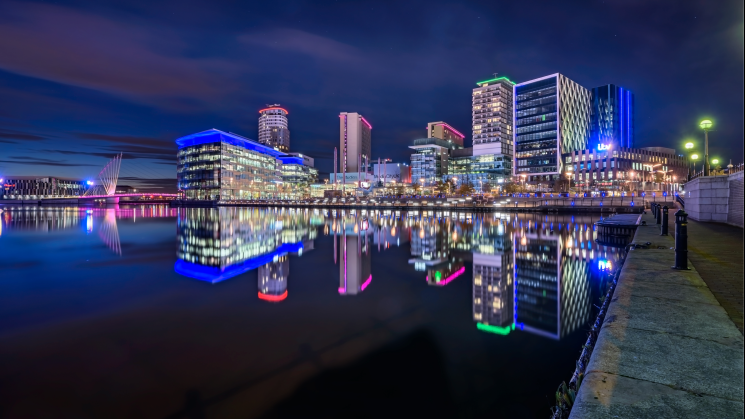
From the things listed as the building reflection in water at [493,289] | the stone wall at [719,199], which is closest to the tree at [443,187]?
the stone wall at [719,199]

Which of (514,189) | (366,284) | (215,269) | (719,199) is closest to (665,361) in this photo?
(366,284)

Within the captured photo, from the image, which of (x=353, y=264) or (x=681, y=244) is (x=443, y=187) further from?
(x=681, y=244)

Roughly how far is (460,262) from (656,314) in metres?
12.8

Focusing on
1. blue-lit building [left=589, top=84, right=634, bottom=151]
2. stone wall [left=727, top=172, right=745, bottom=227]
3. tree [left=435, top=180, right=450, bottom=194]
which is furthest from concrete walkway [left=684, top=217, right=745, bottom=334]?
blue-lit building [left=589, top=84, right=634, bottom=151]

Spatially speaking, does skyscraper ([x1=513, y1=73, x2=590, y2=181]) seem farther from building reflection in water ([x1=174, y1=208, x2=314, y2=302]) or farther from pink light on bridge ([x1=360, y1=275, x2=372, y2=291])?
pink light on bridge ([x1=360, y1=275, x2=372, y2=291])

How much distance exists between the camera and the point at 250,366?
7.00 meters

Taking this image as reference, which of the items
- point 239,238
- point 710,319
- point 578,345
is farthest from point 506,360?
point 239,238

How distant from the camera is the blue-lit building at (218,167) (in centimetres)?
15538

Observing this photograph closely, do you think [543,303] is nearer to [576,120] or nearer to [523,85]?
[523,85]

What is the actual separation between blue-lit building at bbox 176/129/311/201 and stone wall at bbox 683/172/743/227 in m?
155

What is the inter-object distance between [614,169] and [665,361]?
165m

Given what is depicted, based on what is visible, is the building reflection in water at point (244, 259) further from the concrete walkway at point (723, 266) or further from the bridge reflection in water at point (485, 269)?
the concrete walkway at point (723, 266)

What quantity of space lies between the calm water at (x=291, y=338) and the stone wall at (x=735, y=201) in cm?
818

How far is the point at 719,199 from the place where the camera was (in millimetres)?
22703
